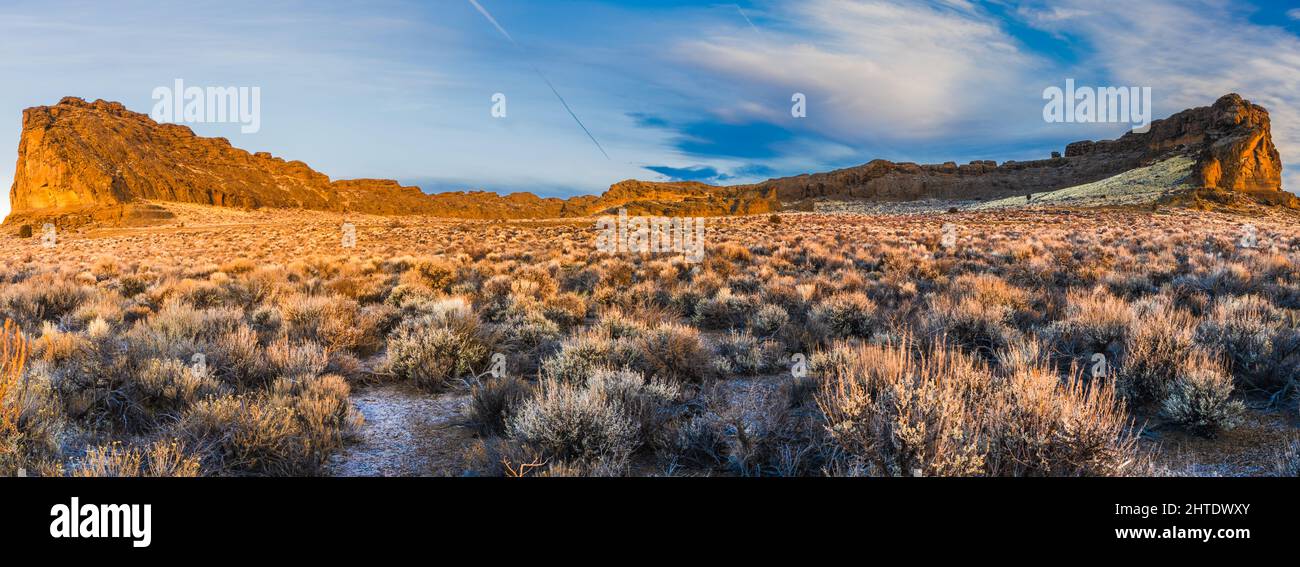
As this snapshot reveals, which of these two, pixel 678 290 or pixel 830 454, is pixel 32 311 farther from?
pixel 830 454

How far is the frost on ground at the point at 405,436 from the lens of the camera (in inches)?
130

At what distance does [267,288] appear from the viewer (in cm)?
986

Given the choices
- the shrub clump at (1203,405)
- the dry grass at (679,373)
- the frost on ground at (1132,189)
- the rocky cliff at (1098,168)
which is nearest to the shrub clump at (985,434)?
the dry grass at (679,373)

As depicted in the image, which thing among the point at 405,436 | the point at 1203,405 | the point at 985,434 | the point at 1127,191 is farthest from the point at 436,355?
the point at 1127,191

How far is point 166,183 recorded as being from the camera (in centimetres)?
8638

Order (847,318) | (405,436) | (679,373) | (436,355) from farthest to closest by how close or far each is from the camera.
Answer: (847,318)
(436,355)
(679,373)
(405,436)

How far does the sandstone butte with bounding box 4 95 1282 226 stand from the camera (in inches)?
2484

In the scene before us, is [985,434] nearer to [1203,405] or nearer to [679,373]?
[1203,405]

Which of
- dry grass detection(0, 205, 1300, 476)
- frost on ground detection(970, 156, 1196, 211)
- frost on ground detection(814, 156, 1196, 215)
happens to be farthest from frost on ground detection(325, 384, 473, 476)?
frost on ground detection(970, 156, 1196, 211)

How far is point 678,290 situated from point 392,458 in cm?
613

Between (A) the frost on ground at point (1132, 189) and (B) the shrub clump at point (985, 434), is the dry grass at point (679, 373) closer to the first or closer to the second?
(B) the shrub clump at point (985, 434)

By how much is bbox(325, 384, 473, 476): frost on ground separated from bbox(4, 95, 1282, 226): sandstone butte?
5463 centimetres

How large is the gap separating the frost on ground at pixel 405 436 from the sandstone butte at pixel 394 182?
179ft

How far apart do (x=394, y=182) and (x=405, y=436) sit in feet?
492
